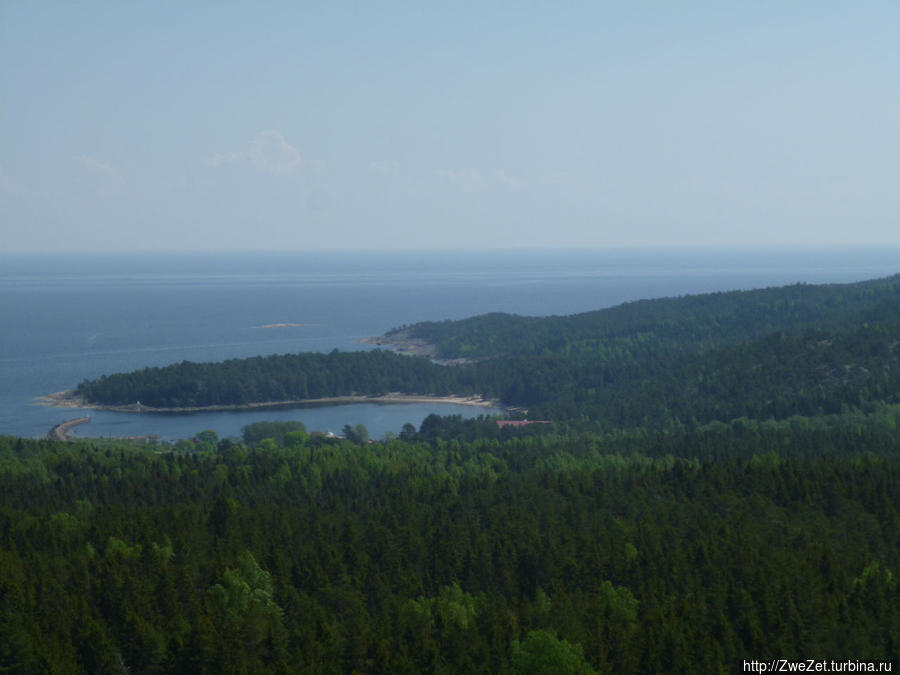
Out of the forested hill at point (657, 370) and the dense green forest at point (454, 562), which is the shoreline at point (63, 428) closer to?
the forested hill at point (657, 370)

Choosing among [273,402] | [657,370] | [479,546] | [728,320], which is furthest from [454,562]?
[728,320]

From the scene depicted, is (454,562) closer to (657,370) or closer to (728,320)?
(657,370)

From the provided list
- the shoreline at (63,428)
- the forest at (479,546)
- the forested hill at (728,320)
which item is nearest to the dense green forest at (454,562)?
the forest at (479,546)

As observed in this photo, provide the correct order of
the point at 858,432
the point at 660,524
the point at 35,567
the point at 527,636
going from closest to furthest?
the point at 527,636 < the point at 35,567 < the point at 660,524 < the point at 858,432

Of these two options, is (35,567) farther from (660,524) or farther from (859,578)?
(859,578)

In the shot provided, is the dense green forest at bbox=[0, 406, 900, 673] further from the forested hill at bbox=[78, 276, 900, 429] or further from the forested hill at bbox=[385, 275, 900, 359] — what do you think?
the forested hill at bbox=[385, 275, 900, 359]

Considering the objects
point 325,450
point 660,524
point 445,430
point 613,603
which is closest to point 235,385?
point 445,430
